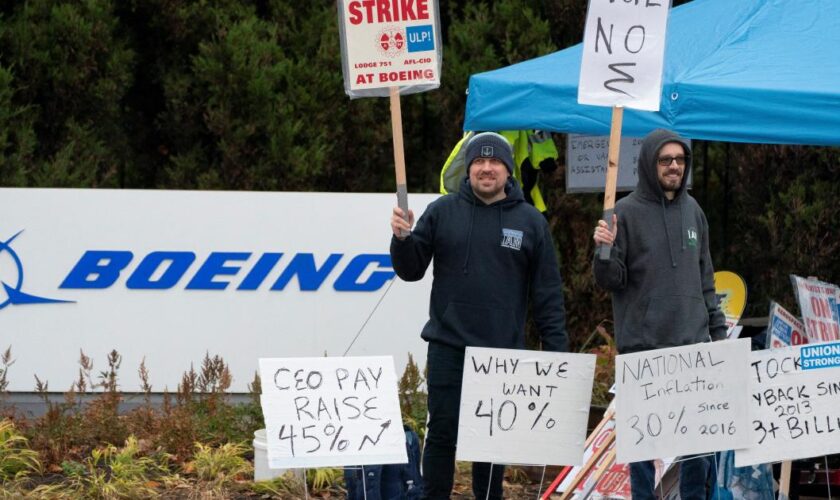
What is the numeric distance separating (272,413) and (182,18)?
21.8ft

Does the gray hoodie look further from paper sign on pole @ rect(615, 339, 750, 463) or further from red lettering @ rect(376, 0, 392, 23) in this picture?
red lettering @ rect(376, 0, 392, 23)

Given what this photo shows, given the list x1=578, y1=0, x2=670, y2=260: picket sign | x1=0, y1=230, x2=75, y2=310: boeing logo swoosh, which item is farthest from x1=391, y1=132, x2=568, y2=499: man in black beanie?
x1=0, y1=230, x2=75, y2=310: boeing logo swoosh

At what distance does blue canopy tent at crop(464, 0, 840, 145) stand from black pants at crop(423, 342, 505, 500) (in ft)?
5.89

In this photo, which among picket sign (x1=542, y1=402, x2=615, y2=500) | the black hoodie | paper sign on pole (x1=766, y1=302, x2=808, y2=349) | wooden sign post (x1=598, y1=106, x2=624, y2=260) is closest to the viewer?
wooden sign post (x1=598, y1=106, x2=624, y2=260)

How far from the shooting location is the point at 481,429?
6.15 m

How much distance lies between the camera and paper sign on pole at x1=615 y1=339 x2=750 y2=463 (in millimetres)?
5941

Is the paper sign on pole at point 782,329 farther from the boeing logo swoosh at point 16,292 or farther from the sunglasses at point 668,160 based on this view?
the boeing logo swoosh at point 16,292

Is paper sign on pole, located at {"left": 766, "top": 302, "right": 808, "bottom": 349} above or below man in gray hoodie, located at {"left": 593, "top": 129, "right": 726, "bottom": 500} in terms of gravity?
below

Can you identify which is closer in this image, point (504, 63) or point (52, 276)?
point (52, 276)

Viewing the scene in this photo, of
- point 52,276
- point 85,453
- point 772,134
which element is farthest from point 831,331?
point 52,276

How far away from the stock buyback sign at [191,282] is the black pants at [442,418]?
369cm

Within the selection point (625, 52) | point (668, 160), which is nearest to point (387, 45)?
point (625, 52)

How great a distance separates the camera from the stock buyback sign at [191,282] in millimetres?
9953

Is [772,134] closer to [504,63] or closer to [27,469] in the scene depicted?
[27,469]
